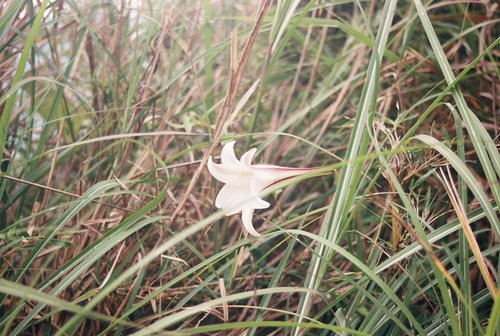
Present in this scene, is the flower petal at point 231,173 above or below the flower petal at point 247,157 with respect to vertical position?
below

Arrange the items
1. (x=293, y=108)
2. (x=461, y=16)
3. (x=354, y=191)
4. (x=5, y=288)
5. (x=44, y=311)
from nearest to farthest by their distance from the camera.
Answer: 1. (x=5, y=288)
2. (x=354, y=191)
3. (x=44, y=311)
4. (x=461, y=16)
5. (x=293, y=108)

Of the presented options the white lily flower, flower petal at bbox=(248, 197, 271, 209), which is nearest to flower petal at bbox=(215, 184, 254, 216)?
the white lily flower

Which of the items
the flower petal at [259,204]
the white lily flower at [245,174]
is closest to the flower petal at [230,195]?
the white lily flower at [245,174]

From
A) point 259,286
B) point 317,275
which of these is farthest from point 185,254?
point 317,275

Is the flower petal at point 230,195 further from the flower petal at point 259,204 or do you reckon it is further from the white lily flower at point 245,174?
the flower petal at point 259,204

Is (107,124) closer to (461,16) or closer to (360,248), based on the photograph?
(360,248)

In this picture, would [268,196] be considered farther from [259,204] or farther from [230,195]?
[259,204]
